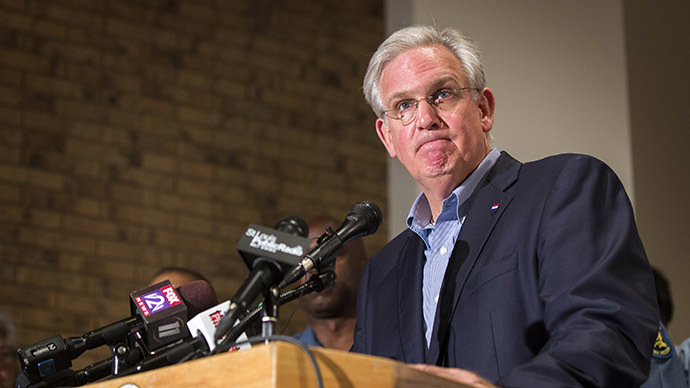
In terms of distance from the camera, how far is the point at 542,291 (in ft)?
5.69

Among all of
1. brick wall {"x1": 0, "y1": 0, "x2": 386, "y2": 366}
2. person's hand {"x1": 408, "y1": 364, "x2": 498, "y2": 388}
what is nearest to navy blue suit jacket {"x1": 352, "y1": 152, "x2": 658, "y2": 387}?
person's hand {"x1": 408, "y1": 364, "x2": 498, "y2": 388}

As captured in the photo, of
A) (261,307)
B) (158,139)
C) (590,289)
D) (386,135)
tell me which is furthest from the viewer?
(158,139)

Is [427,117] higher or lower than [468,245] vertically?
higher

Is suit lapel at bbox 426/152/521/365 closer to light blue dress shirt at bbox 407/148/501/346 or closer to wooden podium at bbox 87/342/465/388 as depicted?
light blue dress shirt at bbox 407/148/501/346

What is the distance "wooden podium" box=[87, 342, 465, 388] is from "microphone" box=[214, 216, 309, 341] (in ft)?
0.43

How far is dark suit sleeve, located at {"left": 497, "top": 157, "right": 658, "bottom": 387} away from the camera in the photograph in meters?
1.49

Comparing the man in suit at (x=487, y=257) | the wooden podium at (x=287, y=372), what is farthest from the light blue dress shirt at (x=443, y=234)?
the wooden podium at (x=287, y=372)

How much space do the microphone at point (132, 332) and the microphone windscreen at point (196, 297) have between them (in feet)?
0.34

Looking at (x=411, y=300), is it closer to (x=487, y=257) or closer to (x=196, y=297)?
(x=487, y=257)

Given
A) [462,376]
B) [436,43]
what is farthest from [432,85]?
[462,376]

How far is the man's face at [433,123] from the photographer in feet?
7.08

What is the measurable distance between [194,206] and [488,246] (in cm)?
403

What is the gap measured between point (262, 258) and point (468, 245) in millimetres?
706

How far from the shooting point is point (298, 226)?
1.38m
